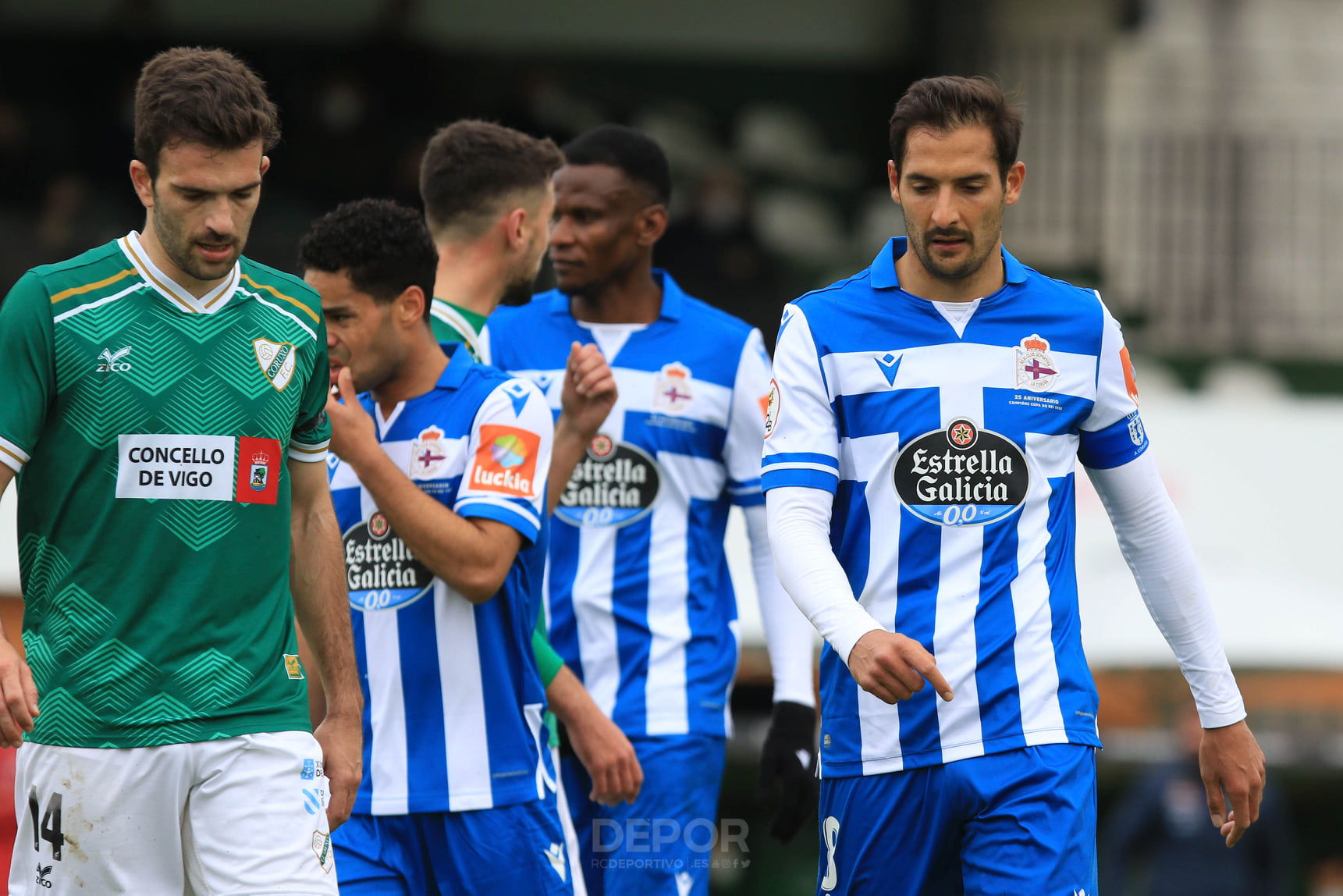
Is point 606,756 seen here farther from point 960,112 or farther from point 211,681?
point 960,112

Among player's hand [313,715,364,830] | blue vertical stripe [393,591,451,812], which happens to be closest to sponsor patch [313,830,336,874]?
player's hand [313,715,364,830]

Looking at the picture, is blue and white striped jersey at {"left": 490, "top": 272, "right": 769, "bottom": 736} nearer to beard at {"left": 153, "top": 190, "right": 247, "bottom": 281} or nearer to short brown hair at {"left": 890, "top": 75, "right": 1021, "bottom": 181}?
short brown hair at {"left": 890, "top": 75, "right": 1021, "bottom": 181}

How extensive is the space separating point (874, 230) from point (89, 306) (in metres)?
12.0

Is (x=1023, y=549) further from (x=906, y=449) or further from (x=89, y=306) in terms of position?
(x=89, y=306)

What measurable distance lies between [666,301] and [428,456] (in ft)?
4.97

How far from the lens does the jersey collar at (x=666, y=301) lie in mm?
5582

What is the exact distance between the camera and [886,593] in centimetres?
389

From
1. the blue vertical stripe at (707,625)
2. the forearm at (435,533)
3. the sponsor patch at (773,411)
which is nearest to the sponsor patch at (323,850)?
the forearm at (435,533)

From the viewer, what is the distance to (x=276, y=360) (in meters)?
3.72

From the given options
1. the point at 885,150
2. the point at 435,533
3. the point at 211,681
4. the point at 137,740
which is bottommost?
the point at 137,740

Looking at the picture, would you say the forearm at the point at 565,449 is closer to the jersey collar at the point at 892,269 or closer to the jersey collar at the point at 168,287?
the jersey collar at the point at 892,269

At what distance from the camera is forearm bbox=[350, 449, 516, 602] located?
4027 millimetres

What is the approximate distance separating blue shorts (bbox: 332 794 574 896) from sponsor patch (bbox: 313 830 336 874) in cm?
45

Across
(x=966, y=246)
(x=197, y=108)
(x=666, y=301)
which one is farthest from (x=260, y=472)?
(x=666, y=301)
